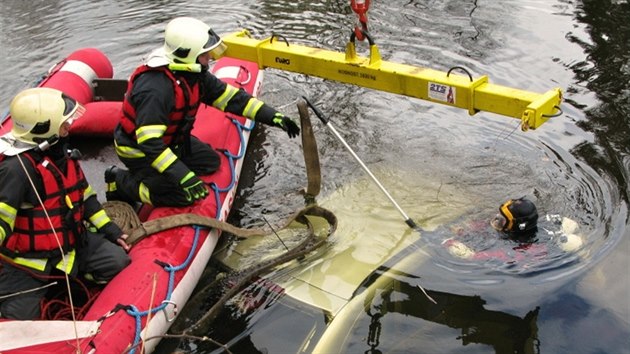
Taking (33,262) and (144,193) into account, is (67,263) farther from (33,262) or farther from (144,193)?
(144,193)

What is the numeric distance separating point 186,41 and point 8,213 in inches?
58.3

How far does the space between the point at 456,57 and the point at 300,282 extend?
4105mm

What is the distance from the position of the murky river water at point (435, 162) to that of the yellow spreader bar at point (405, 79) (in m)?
1.11

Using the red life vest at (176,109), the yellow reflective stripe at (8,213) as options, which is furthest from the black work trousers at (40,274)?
the red life vest at (176,109)

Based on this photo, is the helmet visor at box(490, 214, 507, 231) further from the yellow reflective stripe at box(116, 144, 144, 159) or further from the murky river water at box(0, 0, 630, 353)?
the yellow reflective stripe at box(116, 144, 144, 159)

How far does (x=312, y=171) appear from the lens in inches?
204

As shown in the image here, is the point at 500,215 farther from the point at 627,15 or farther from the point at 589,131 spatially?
the point at 627,15

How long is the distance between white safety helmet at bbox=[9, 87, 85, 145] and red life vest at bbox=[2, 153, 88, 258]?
12 cm

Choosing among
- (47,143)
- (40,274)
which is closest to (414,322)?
(40,274)

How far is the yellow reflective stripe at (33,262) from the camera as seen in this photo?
3686 millimetres

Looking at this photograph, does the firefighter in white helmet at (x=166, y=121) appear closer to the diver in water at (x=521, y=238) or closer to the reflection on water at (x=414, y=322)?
the reflection on water at (x=414, y=322)

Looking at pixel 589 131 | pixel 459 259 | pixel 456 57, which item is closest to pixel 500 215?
pixel 459 259

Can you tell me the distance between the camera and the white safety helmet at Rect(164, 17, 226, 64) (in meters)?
4.20

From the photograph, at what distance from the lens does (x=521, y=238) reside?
183 inches
